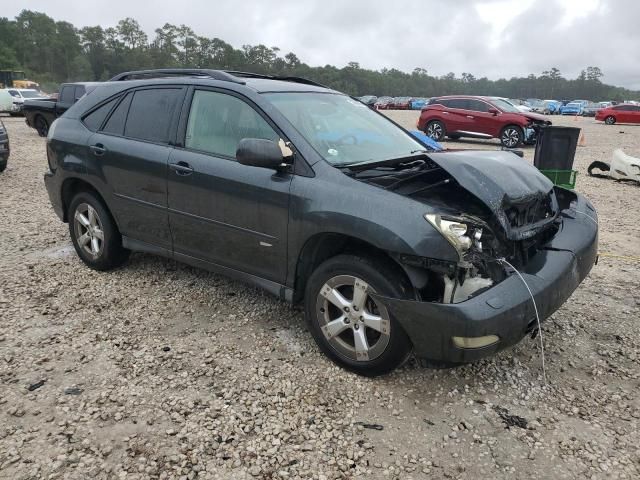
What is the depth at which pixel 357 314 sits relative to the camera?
9.54 feet

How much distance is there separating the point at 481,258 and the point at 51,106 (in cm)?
1553

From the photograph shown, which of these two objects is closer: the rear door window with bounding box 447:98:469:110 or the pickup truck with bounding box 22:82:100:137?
the pickup truck with bounding box 22:82:100:137

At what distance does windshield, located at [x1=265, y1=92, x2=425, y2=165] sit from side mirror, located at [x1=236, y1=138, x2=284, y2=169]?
0.30 meters

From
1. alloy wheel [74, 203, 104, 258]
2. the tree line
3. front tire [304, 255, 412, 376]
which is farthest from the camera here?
the tree line

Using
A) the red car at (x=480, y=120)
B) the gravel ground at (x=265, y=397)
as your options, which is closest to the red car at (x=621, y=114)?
the red car at (x=480, y=120)

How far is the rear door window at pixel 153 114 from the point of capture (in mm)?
3863

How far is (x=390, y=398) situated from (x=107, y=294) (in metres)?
2.59

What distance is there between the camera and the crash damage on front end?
255 centimetres

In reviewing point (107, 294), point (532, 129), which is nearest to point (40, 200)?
point (107, 294)

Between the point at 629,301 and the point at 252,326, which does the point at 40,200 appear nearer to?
the point at 252,326

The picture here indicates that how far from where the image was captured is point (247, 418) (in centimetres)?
267

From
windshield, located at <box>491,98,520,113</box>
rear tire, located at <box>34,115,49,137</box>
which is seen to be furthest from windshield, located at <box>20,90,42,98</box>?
windshield, located at <box>491,98,520,113</box>

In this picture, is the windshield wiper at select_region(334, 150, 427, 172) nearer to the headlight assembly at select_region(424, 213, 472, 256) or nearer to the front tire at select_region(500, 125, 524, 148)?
the headlight assembly at select_region(424, 213, 472, 256)

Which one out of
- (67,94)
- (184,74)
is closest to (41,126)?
(67,94)
